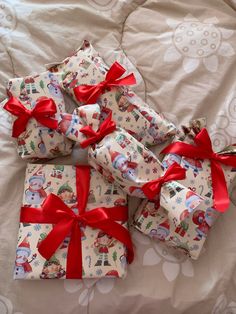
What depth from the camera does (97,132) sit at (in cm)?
93

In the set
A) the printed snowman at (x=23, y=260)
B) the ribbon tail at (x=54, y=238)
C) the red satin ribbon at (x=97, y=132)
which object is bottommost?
the printed snowman at (x=23, y=260)

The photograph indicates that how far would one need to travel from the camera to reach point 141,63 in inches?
43.4

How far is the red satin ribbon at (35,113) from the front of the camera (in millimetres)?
958

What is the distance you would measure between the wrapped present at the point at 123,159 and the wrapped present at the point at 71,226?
0.05 m

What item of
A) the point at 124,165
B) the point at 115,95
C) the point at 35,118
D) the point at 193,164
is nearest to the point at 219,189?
the point at 193,164

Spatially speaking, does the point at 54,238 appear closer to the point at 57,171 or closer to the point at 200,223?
the point at 57,171

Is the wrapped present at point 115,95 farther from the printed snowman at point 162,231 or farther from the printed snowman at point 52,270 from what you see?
the printed snowman at point 52,270

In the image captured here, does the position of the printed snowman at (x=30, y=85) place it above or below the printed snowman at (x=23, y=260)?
above

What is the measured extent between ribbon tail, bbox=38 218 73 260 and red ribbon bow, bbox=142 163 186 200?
0.18 meters

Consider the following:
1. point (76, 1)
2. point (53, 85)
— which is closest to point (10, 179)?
point (53, 85)

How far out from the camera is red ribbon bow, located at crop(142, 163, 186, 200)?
0.90 metres

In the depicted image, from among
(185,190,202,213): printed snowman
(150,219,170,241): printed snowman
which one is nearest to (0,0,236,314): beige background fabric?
(150,219,170,241): printed snowman

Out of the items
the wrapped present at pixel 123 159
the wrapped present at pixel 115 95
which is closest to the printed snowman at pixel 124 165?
the wrapped present at pixel 123 159

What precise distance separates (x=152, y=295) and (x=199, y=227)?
7.3 inches
